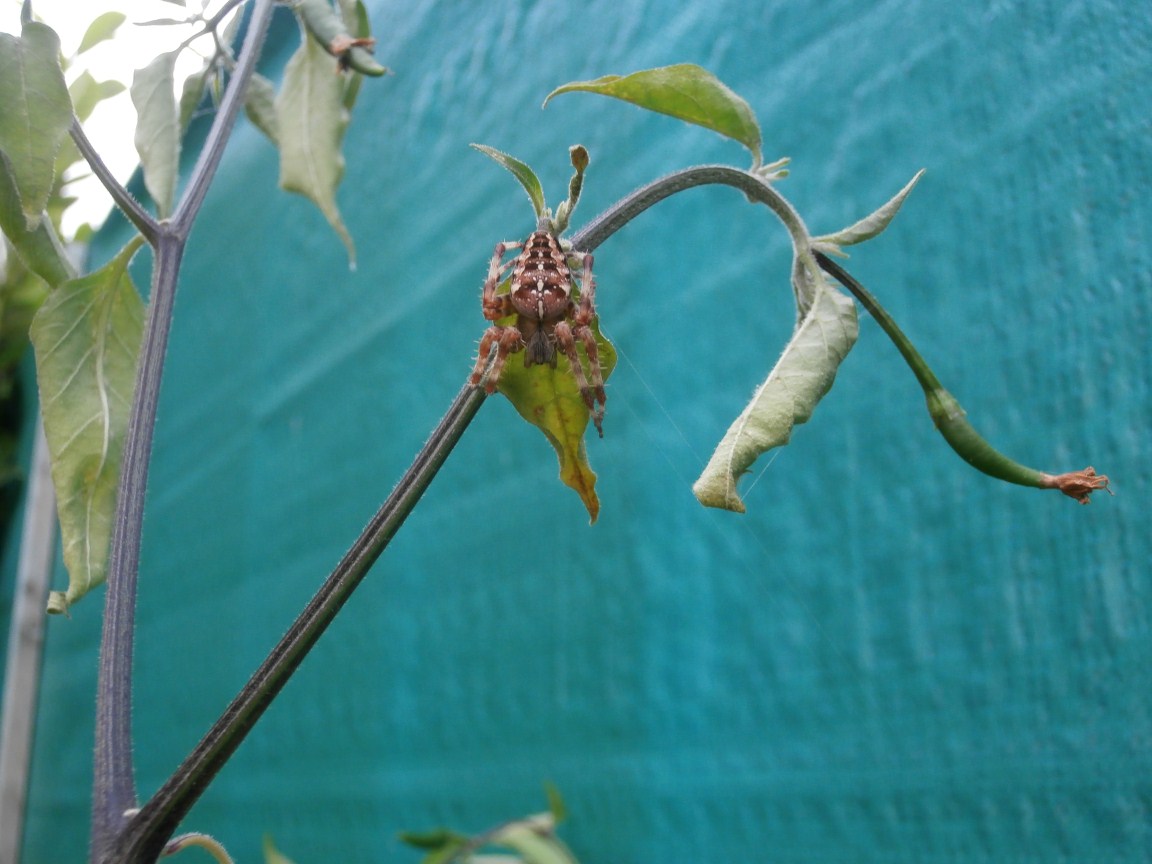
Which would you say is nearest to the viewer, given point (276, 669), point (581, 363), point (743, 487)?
point (276, 669)

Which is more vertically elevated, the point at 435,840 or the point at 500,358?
the point at 500,358

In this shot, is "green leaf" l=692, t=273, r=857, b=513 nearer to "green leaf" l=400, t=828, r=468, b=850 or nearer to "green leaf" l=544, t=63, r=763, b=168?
"green leaf" l=544, t=63, r=763, b=168

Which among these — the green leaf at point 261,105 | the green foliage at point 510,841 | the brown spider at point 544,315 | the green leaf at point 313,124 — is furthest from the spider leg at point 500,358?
the green foliage at point 510,841

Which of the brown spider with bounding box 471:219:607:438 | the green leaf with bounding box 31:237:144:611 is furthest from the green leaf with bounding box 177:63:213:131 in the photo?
the brown spider with bounding box 471:219:607:438

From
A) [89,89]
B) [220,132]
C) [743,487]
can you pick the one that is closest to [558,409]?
[220,132]

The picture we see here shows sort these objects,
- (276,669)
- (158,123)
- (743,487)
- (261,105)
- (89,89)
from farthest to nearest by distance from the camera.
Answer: (89,89), (743,487), (261,105), (158,123), (276,669)

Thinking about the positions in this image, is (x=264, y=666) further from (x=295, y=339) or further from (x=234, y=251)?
(x=234, y=251)

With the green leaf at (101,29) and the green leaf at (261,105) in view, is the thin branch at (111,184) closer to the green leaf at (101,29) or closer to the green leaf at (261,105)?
the green leaf at (261,105)

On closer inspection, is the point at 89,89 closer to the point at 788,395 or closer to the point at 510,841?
the point at 510,841
